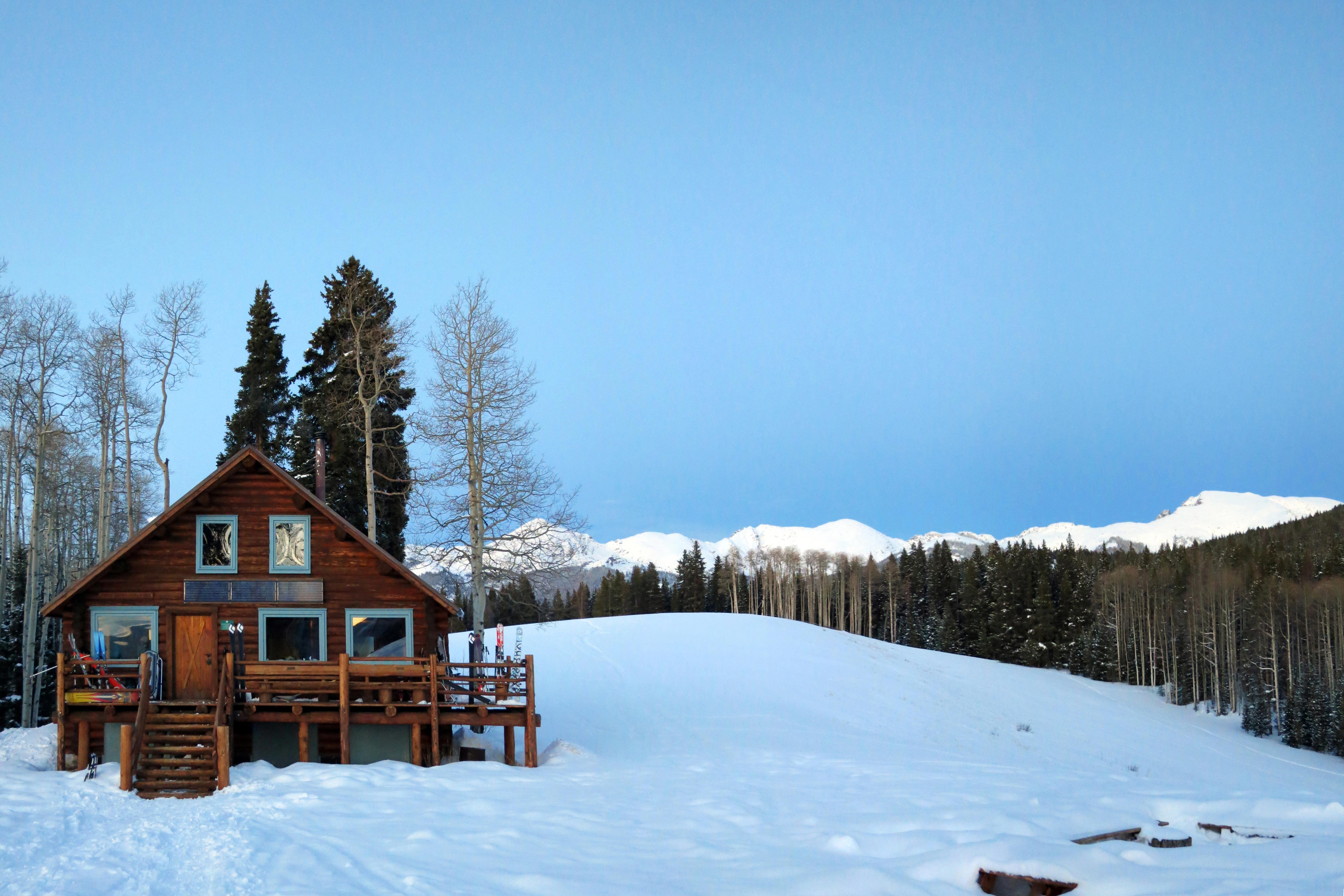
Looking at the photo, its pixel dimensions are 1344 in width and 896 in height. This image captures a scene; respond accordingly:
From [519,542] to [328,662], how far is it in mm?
9214

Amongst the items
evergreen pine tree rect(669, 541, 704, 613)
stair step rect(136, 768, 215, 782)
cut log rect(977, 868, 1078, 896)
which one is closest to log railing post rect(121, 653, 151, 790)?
stair step rect(136, 768, 215, 782)

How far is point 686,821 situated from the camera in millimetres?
12250

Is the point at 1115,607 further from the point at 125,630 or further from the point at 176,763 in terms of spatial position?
the point at 176,763

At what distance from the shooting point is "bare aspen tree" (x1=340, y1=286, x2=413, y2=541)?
28.5 m

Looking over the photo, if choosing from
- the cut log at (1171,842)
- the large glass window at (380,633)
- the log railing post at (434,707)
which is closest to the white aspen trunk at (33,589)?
the large glass window at (380,633)

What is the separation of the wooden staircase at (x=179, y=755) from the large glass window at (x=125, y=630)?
212cm

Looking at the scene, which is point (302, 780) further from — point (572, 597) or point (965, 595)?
point (572, 597)

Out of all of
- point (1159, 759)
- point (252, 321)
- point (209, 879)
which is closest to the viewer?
point (209, 879)

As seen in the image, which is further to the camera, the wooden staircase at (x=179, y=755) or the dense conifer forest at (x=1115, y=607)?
the dense conifer forest at (x=1115, y=607)

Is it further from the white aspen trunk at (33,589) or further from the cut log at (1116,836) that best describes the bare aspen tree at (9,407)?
the cut log at (1116,836)

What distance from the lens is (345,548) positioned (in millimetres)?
19812

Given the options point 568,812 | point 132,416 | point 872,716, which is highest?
point 132,416

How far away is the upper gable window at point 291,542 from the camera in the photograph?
1966cm

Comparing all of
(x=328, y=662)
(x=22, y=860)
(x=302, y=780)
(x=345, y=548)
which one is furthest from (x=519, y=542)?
(x=22, y=860)
